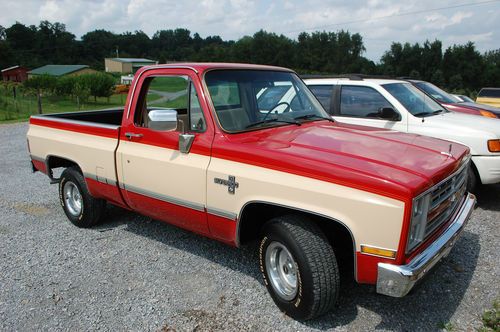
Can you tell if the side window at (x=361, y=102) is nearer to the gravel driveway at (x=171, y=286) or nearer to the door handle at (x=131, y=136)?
the gravel driveway at (x=171, y=286)

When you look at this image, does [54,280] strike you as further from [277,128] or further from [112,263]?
[277,128]

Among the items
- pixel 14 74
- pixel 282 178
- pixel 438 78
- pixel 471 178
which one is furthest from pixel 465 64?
pixel 14 74

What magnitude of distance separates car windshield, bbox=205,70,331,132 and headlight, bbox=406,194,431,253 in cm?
154

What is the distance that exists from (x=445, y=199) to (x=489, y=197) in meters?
3.87

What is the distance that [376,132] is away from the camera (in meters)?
3.93

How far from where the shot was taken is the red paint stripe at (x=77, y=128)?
452 centimetres

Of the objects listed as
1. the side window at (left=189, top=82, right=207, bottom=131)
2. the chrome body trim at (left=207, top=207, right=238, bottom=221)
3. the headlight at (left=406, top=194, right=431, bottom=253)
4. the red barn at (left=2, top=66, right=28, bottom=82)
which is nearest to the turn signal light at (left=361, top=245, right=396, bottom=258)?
the headlight at (left=406, top=194, right=431, bottom=253)

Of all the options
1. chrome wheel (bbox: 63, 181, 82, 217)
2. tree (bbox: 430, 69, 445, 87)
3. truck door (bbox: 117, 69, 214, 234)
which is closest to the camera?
truck door (bbox: 117, 69, 214, 234)

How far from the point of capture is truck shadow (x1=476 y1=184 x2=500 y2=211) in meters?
5.94

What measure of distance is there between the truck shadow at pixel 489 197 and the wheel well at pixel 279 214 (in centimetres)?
332

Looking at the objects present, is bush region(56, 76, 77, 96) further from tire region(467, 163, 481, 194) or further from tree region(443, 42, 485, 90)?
tree region(443, 42, 485, 90)

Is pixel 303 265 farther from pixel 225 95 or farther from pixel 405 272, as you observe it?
pixel 225 95

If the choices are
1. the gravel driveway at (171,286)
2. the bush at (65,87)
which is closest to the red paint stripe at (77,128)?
the gravel driveway at (171,286)

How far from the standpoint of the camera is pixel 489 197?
6375mm
